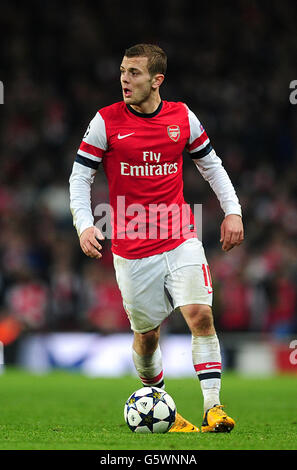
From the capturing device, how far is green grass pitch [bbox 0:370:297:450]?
4.89 metres

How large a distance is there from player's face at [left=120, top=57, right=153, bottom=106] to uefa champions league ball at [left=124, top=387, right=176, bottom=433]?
75.1 inches

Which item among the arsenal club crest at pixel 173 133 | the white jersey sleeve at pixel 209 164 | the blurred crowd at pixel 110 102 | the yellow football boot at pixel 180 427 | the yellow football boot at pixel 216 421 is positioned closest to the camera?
the yellow football boot at pixel 216 421

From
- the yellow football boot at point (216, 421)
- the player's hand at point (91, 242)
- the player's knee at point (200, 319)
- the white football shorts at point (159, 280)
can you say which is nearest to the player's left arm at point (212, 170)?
the white football shorts at point (159, 280)

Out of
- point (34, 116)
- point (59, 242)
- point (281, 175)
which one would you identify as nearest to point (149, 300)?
point (59, 242)

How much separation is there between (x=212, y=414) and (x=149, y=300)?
0.87 m

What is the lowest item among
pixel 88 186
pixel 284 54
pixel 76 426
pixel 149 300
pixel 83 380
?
pixel 83 380

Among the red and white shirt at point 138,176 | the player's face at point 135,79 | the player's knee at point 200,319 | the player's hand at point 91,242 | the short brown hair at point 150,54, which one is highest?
the short brown hair at point 150,54

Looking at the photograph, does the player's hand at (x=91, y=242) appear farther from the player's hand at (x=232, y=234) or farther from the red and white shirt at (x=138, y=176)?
the player's hand at (x=232, y=234)

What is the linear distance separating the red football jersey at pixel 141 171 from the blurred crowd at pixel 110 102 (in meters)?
7.70

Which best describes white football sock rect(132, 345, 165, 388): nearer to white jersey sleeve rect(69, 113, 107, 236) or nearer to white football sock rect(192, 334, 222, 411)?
white football sock rect(192, 334, 222, 411)

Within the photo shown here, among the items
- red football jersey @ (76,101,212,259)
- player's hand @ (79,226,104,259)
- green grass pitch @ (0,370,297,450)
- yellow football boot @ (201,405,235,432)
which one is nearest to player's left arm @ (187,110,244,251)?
red football jersey @ (76,101,212,259)

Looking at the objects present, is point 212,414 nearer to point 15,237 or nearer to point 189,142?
point 189,142

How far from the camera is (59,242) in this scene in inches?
603

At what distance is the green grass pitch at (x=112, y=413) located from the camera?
16.0 feet
